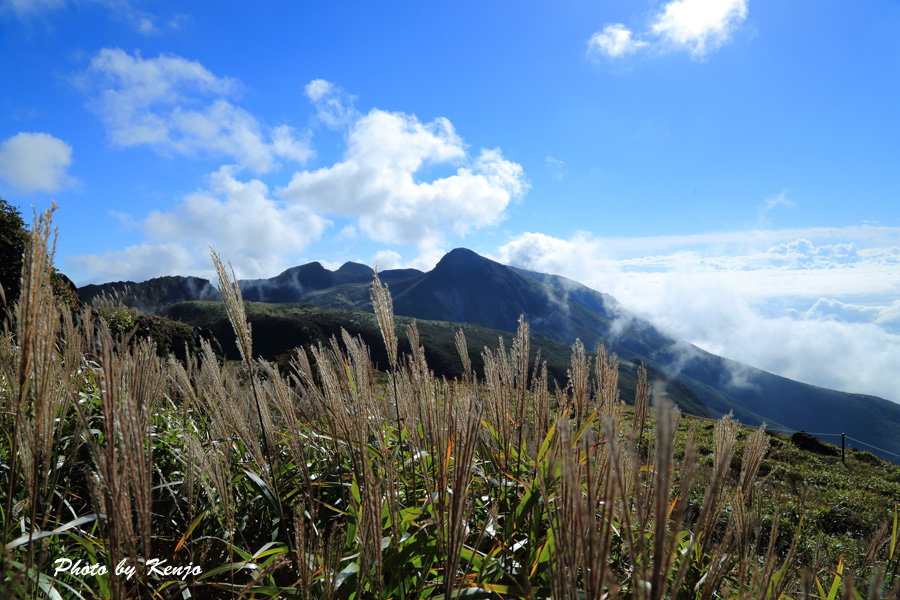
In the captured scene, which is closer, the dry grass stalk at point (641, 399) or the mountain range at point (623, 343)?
the dry grass stalk at point (641, 399)

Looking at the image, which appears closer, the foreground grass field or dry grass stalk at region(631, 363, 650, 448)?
the foreground grass field

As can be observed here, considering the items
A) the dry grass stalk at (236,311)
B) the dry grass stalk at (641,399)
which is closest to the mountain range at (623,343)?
the dry grass stalk at (641,399)

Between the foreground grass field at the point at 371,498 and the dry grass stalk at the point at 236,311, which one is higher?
the dry grass stalk at the point at 236,311

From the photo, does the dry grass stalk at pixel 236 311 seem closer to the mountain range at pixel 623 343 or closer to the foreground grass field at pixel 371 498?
the foreground grass field at pixel 371 498

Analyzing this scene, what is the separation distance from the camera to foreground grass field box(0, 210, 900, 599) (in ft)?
3.37

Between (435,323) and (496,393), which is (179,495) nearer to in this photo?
(496,393)

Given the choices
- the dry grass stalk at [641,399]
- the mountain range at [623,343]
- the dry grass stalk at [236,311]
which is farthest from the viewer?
the mountain range at [623,343]

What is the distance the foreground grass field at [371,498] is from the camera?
1027 millimetres

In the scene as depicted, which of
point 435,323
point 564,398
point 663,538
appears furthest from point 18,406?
point 435,323

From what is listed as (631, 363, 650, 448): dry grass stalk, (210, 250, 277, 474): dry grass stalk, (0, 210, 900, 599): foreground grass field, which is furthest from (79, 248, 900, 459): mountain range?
(210, 250, 277, 474): dry grass stalk

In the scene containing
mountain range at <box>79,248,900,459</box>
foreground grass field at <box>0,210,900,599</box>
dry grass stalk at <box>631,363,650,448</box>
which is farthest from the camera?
mountain range at <box>79,248,900,459</box>

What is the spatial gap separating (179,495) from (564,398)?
2.44m

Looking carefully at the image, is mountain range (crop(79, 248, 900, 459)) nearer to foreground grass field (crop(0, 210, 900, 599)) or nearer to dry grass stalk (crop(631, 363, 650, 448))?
dry grass stalk (crop(631, 363, 650, 448))

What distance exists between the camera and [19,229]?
11.0 meters
